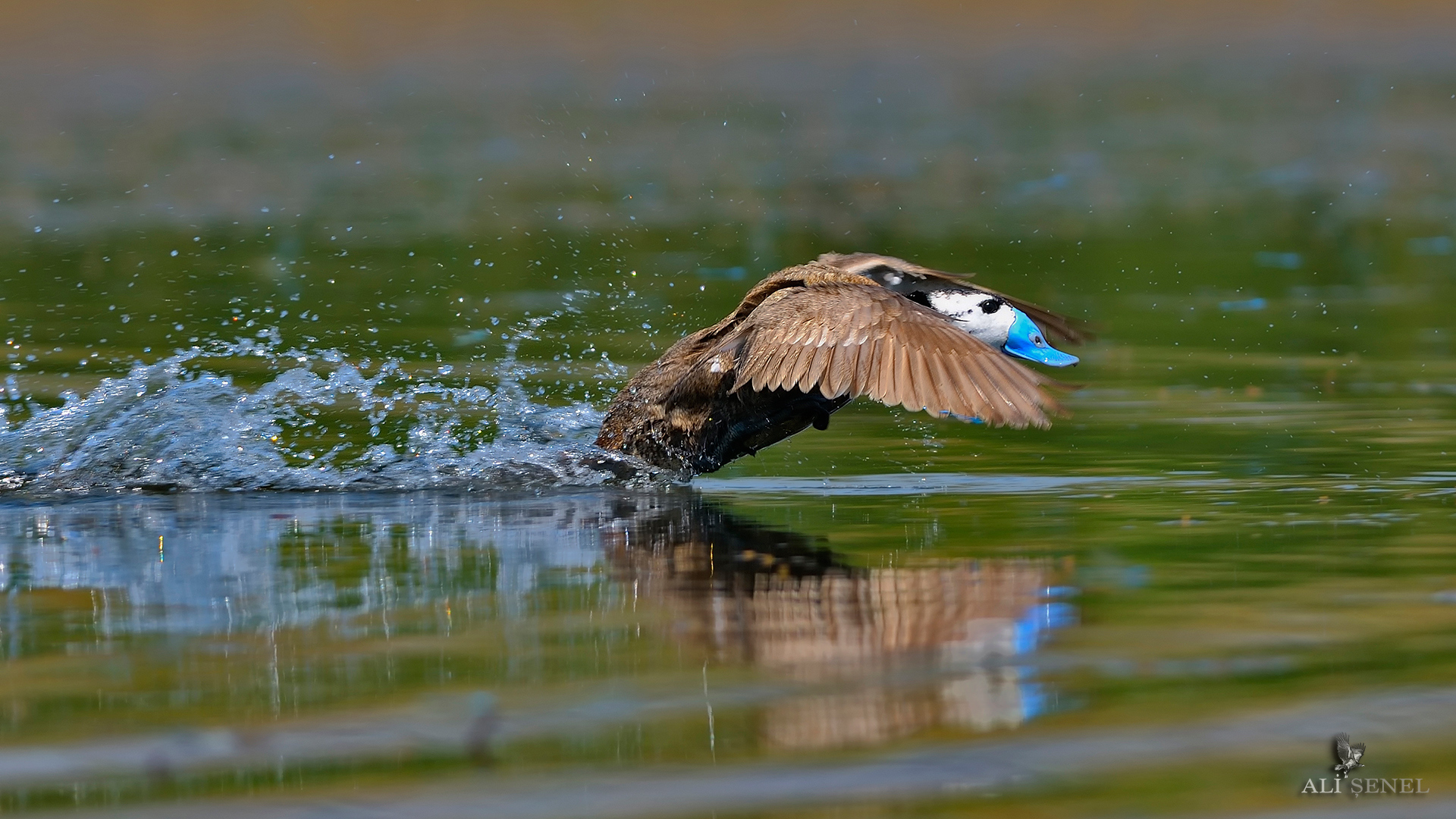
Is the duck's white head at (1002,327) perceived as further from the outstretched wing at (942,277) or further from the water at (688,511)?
the water at (688,511)

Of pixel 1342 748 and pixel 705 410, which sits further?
A: pixel 705 410

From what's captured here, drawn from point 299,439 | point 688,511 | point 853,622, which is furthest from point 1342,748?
point 299,439

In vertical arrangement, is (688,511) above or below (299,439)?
below

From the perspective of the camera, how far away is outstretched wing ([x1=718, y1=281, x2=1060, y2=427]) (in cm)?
638

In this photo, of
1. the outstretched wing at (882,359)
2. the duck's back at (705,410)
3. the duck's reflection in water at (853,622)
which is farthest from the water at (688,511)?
the outstretched wing at (882,359)

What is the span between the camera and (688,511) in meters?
6.91

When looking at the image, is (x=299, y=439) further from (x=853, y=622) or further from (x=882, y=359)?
(x=853, y=622)

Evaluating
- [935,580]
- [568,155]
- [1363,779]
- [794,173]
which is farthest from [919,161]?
[1363,779]

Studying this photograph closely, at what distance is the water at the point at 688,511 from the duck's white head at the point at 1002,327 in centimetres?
46

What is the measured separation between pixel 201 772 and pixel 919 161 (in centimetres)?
1713

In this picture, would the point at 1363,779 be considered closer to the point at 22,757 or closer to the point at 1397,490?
the point at 22,757

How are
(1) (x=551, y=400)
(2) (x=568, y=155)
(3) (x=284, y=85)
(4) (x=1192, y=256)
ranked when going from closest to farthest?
(1) (x=551, y=400), (4) (x=1192, y=256), (2) (x=568, y=155), (3) (x=284, y=85)

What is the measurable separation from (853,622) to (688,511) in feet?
6.64

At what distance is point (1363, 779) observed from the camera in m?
3.73
